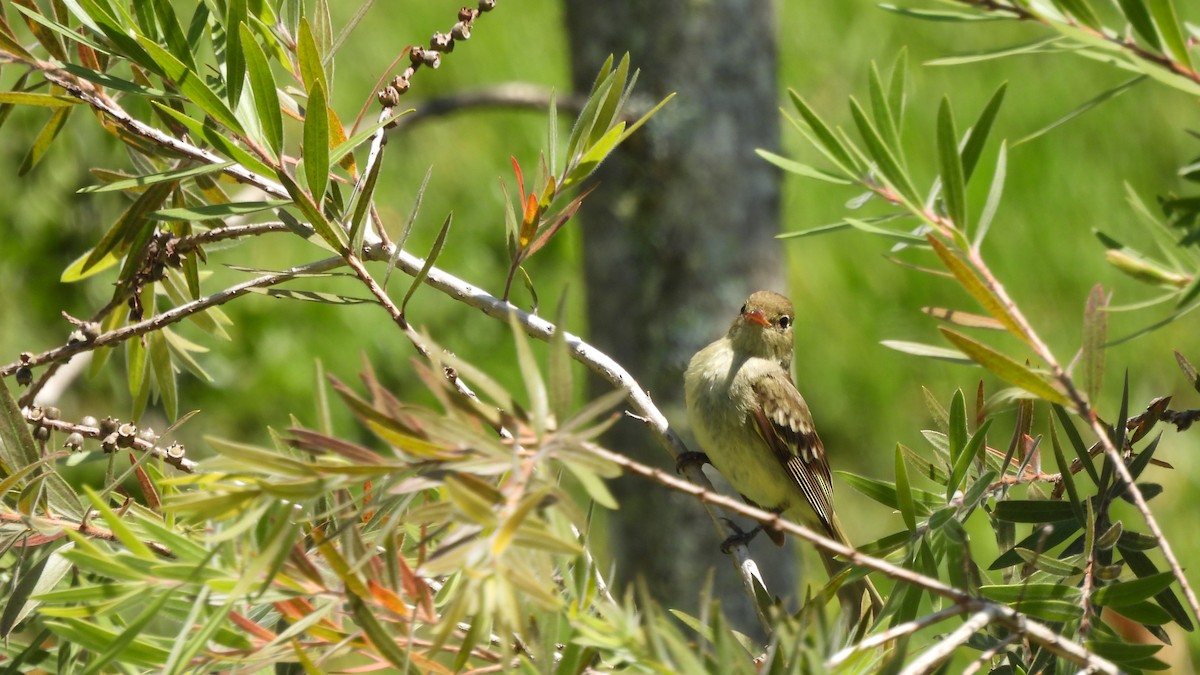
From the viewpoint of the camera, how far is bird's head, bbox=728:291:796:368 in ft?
11.8

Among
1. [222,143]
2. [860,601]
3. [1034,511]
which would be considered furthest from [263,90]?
[860,601]

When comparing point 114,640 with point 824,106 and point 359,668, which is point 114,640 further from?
point 824,106

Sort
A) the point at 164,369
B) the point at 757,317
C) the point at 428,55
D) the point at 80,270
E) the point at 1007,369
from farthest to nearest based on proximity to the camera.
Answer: the point at 757,317, the point at 164,369, the point at 80,270, the point at 428,55, the point at 1007,369

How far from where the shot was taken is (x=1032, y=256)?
21.1 ft

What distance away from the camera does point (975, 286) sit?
118 centimetres

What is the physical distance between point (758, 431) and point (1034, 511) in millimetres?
1930

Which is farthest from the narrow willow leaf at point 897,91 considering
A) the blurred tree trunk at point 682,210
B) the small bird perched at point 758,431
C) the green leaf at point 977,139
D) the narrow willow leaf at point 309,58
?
the blurred tree trunk at point 682,210

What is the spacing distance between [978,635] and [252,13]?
1248mm

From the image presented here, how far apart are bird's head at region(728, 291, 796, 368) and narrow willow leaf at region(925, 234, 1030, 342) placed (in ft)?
7.62

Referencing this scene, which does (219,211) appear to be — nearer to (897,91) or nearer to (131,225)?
(131,225)

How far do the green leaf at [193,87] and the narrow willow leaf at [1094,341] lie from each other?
99 cm

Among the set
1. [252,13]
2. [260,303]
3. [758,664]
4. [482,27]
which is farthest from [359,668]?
[482,27]

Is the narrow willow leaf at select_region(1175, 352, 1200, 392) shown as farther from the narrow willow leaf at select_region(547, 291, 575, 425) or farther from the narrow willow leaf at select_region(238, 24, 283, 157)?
the narrow willow leaf at select_region(238, 24, 283, 157)

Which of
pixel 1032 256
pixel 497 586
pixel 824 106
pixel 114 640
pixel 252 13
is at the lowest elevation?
pixel 114 640
